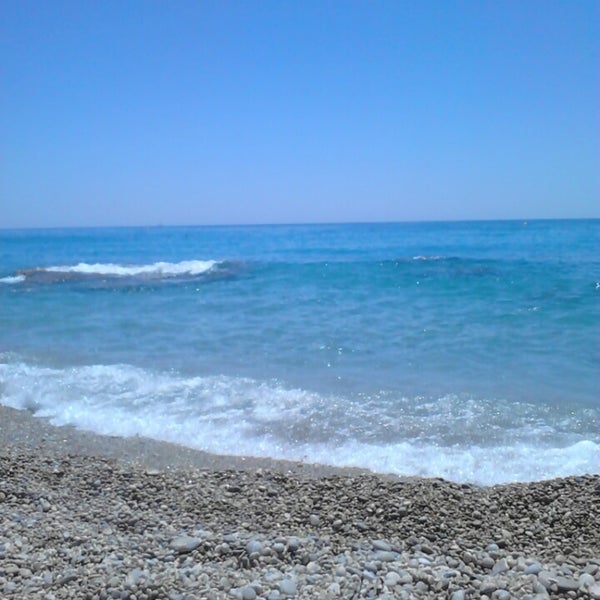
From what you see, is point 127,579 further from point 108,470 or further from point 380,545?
point 108,470

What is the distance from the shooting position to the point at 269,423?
6344 mm

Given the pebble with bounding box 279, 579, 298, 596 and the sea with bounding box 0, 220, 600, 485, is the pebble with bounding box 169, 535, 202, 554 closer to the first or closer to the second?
the pebble with bounding box 279, 579, 298, 596

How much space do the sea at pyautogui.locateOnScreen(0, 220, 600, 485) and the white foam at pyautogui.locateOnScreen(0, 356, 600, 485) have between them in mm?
22

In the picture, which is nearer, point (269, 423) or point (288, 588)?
point (288, 588)

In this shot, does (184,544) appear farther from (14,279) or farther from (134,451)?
(14,279)

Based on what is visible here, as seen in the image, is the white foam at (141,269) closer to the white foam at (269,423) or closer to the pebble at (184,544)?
the white foam at (269,423)

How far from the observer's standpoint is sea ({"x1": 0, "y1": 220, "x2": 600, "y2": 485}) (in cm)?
577

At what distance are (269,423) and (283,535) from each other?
2.52m

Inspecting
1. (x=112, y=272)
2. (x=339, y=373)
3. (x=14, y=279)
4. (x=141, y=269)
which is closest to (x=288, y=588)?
(x=339, y=373)

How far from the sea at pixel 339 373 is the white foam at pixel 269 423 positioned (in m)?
0.02

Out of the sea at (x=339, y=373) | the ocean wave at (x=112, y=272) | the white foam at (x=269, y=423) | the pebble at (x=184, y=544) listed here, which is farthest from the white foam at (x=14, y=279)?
the pebble at (x=184, y=544)

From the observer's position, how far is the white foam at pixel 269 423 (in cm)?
533

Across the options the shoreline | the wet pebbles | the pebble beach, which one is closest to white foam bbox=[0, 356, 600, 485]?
the shoreline

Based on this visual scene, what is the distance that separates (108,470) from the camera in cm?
498
